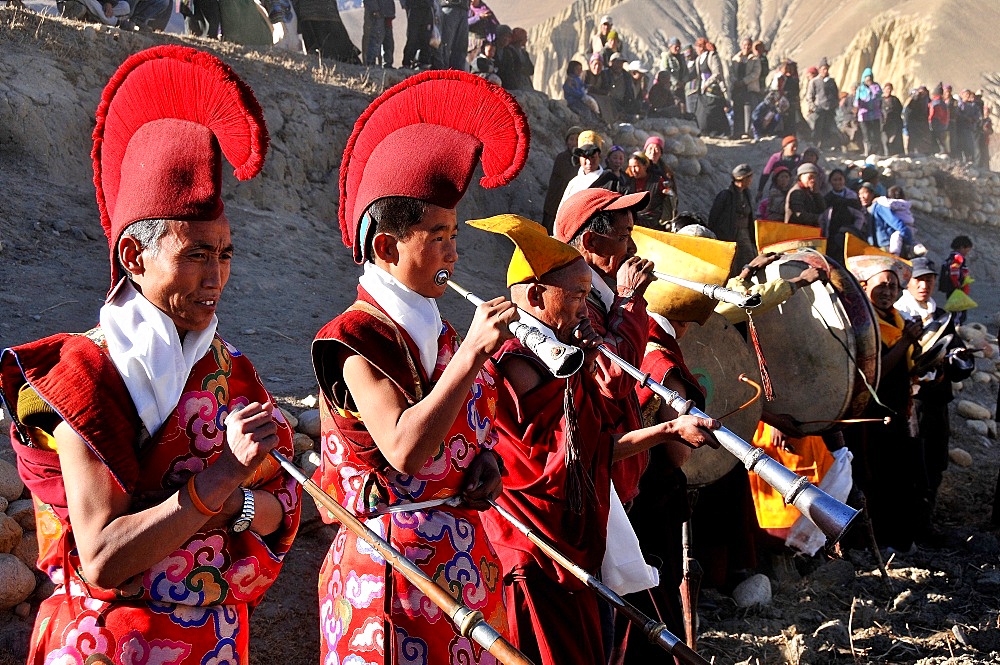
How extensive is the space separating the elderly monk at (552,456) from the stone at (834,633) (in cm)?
240

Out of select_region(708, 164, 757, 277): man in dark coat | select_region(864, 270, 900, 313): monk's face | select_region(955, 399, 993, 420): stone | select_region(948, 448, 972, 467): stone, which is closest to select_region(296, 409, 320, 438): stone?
select_region(864, 270, 900, 313): monk's face

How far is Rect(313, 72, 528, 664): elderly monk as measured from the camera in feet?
8.00

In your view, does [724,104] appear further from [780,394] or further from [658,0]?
[658,0]

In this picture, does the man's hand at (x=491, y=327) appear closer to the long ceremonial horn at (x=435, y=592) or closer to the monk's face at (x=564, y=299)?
the long ceremonial horn at (x=435, y=592)

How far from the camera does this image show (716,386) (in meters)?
5.16

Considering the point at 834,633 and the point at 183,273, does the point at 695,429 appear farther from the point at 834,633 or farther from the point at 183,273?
the point at 834,633

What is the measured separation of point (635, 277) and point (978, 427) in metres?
7.98

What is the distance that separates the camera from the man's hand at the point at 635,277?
12.7ft

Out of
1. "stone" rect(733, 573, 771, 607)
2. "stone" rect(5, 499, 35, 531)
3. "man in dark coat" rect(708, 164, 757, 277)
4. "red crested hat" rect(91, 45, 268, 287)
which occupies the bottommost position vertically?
"stone" rect(733, 573, 771, 607)

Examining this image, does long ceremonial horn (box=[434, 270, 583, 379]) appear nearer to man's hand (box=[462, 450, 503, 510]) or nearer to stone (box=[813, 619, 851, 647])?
man's hand (box=[462, 450, 503, 510])

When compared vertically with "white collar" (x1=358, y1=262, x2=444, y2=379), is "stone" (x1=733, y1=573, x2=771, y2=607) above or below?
below

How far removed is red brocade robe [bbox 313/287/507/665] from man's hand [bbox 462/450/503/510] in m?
0.02

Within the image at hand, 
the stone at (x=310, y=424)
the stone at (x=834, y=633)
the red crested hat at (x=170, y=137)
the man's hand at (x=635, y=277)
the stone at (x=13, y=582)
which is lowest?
the stone at (x=834, y=633)

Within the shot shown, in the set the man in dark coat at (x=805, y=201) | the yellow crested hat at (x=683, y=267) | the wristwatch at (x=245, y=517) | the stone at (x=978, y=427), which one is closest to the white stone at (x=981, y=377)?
the stone at (x=978, y=427)
